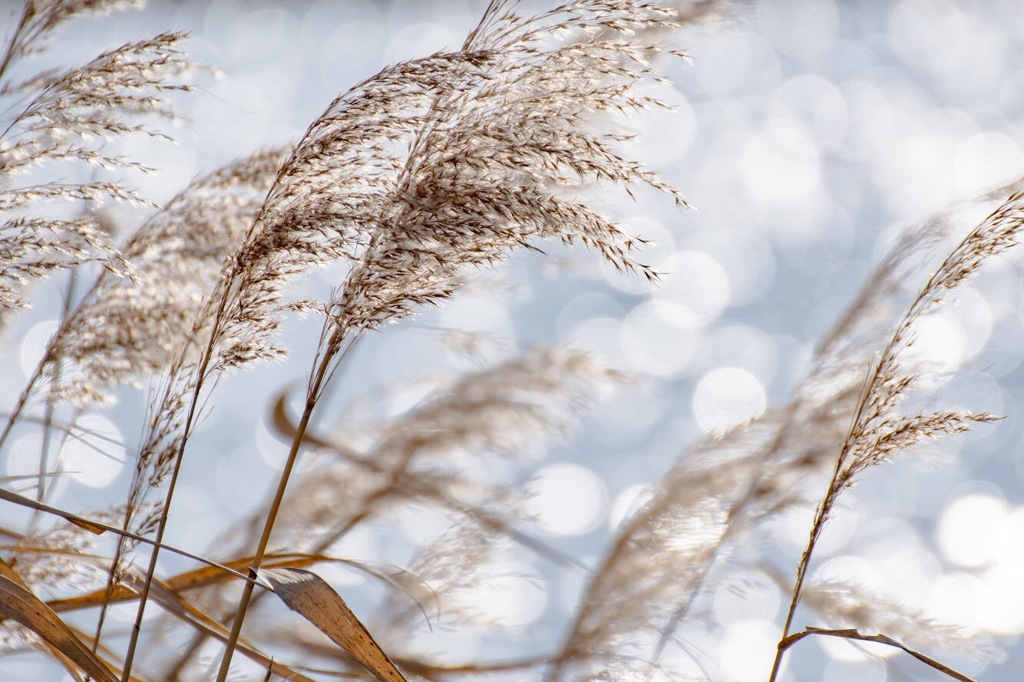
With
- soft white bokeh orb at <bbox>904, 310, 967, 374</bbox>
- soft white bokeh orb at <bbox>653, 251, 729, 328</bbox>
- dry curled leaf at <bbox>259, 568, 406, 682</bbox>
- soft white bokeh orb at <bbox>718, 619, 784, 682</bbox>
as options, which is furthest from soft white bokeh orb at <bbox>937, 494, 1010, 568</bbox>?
dry curled leaf at <bbox>259, 568, 406, 682</bbox>

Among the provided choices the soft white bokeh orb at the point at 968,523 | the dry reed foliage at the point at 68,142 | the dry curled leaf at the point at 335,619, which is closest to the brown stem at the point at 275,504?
the dry curled leaf at the point at 335,619

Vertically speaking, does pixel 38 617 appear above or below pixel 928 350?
below

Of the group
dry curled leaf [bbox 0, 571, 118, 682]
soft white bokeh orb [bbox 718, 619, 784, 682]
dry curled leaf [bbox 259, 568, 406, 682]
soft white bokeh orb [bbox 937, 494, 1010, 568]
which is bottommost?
dry curled leaf [bbox 0, 571, 118, 682]

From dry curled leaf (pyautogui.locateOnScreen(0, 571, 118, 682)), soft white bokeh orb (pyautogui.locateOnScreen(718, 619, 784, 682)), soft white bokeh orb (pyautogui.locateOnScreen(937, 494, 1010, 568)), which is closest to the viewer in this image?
dry curled leaf (pyautogui.locateOnScreen(0, 571, 118, 682))

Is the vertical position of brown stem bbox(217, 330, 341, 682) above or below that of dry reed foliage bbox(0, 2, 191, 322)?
below

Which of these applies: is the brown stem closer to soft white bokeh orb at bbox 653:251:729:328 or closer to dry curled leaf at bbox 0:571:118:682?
dry curled leaf at bbox 0:571:118:682

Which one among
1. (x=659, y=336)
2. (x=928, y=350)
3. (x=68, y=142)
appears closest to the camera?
(x=68, y=142)

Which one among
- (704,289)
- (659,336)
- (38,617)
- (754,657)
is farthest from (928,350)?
(659,336)

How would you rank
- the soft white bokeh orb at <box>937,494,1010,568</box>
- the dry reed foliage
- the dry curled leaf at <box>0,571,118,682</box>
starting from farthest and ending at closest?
the soft white bokeh orb at <box>937,494,1010,568</box>, the dry reed foliage, the dry curled leaf at <box>0,571,118,682</box>

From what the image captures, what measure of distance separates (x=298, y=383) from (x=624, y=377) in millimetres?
895

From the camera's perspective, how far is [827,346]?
1809 mm

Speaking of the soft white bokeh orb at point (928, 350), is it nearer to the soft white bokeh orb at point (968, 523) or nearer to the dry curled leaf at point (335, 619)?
the dry curled leaf at point (335, 619)

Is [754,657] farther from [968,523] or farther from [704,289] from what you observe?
[968,523]

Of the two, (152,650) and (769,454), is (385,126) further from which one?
(152,650)
